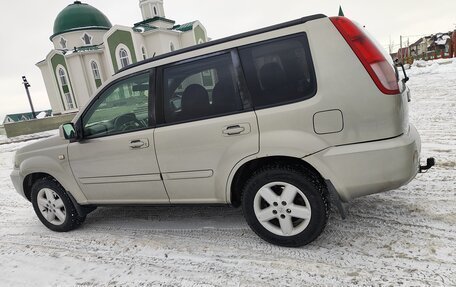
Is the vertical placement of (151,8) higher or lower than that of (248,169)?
higher

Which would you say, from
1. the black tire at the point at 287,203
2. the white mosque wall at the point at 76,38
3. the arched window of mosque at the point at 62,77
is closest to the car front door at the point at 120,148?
the black tire at the point at 287,203

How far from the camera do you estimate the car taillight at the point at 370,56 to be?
243 centimetres

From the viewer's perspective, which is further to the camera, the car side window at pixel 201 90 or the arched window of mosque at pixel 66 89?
the arched window of mosque at pixel 66 89

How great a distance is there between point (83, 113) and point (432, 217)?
3925mm

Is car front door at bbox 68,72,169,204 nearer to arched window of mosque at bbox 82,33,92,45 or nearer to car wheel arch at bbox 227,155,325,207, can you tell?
car wheel arch at bbox 227,155,325,207

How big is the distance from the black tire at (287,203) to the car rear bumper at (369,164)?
16 cm

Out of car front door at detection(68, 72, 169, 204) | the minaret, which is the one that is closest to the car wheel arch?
car front door at detection(68, 72, 169, 204)

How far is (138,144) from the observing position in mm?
3195

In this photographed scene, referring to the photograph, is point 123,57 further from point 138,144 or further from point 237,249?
point 237,249

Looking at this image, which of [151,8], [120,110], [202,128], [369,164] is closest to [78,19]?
[151,8]

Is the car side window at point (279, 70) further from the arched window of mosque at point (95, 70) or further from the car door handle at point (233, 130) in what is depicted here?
the arched window of mosque at point (95, 70)

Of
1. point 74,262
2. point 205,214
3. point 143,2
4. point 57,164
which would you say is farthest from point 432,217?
point 143,2

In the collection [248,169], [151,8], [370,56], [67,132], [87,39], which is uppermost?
[151,8]

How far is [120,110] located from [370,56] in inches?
101
